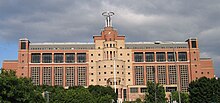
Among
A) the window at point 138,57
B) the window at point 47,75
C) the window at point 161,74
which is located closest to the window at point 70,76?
the window at point 47,75

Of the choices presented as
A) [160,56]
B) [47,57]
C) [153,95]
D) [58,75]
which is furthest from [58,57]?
[153,95]

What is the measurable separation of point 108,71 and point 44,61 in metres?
33.5

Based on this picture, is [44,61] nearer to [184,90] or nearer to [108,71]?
[108,71]

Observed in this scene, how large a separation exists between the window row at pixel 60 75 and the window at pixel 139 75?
2575 cm

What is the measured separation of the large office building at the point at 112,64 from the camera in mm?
167750

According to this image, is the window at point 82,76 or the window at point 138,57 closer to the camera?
the window at point 82,76

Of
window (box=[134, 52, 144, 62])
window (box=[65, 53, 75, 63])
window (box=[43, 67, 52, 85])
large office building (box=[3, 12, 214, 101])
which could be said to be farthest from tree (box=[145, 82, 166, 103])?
window (box=[43, 67, 52, 85])

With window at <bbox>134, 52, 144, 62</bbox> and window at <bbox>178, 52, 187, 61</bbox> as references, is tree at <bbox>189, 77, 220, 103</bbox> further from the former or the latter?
window at <bbox>134, 52, 144, 62</bbox>

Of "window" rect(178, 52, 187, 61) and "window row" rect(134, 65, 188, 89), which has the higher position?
"window" rect(178, 52, 187, 61)

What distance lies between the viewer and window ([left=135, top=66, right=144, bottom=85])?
171225 mm

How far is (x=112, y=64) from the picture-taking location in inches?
6481

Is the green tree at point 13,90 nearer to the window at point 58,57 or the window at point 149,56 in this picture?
the window at point 58,57

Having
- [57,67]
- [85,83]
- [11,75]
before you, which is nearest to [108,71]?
[85,83]

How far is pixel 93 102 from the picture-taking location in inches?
3039
